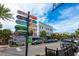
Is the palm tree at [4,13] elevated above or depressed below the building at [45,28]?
above

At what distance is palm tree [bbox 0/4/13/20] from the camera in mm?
2475

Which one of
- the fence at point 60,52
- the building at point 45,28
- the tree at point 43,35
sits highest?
the building at point 45,28

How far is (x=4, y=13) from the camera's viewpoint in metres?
2.52

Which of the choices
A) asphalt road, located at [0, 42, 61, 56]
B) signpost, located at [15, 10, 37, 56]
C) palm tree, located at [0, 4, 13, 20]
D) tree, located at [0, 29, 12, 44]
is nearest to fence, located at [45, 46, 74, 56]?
asphalt road, located at [0, 42, 61, 56]

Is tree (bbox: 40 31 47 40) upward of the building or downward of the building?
downward

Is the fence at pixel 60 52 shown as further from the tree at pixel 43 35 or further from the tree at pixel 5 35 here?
the tree at pixel 5 35

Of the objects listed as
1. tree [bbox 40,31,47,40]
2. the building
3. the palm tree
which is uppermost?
the palm tree

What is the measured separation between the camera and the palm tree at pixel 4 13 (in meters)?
2.47

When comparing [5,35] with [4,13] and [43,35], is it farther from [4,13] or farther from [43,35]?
[43,35]

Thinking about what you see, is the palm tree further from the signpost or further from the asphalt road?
the asphalt road

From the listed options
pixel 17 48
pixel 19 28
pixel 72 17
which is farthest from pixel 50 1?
pixel 17 48

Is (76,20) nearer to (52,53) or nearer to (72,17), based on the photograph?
(72,17)

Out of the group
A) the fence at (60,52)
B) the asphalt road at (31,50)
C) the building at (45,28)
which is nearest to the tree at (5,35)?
the asphalt road at (31,50)

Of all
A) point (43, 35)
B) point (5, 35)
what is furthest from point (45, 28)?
point (5, 35)
